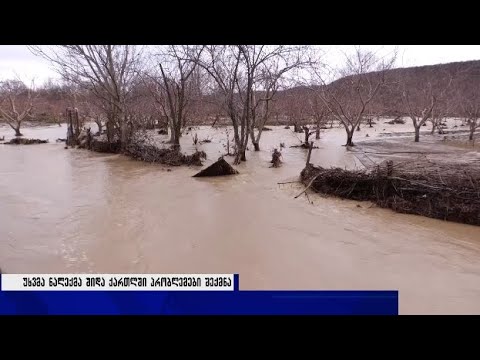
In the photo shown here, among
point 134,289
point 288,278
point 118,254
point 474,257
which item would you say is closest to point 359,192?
point 474,257

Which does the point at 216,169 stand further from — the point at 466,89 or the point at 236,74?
the point at 466,89

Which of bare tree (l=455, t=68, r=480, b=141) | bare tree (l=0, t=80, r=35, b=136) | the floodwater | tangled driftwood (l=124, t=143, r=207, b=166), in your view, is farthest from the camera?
bare tree (l=455, t=68, r=480, b=141)

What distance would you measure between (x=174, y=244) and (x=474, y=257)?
3.92 m

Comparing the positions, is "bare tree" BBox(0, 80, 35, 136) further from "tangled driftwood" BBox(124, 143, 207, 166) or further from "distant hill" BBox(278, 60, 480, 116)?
"distant hill" BBox(278, 60, 480, 116)

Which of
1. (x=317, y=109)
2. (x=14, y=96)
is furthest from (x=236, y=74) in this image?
(x=14, y=96)

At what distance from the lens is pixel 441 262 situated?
14.3ft

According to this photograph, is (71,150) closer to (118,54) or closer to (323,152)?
(118,54)

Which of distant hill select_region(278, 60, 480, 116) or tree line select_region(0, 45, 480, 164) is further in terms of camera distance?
distant hill select_region(278, 60, 480, 116)

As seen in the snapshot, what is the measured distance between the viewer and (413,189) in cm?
630

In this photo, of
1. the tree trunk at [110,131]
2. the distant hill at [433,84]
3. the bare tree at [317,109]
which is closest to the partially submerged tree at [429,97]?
the distant hill at [433,84]

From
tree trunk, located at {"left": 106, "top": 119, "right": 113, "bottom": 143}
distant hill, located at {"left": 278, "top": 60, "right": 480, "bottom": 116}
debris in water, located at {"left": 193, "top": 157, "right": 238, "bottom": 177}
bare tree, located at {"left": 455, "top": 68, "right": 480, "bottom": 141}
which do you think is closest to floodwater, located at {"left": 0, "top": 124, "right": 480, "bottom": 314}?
debris in water, located at {"left": 193, "top": 157, "right": 238, "bottom": 177}

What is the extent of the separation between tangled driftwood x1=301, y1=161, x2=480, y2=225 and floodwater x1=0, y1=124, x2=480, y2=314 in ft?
0.75

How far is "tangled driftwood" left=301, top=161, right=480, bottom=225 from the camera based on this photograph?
18.9ft

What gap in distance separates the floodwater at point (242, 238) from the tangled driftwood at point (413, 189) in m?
0.23
